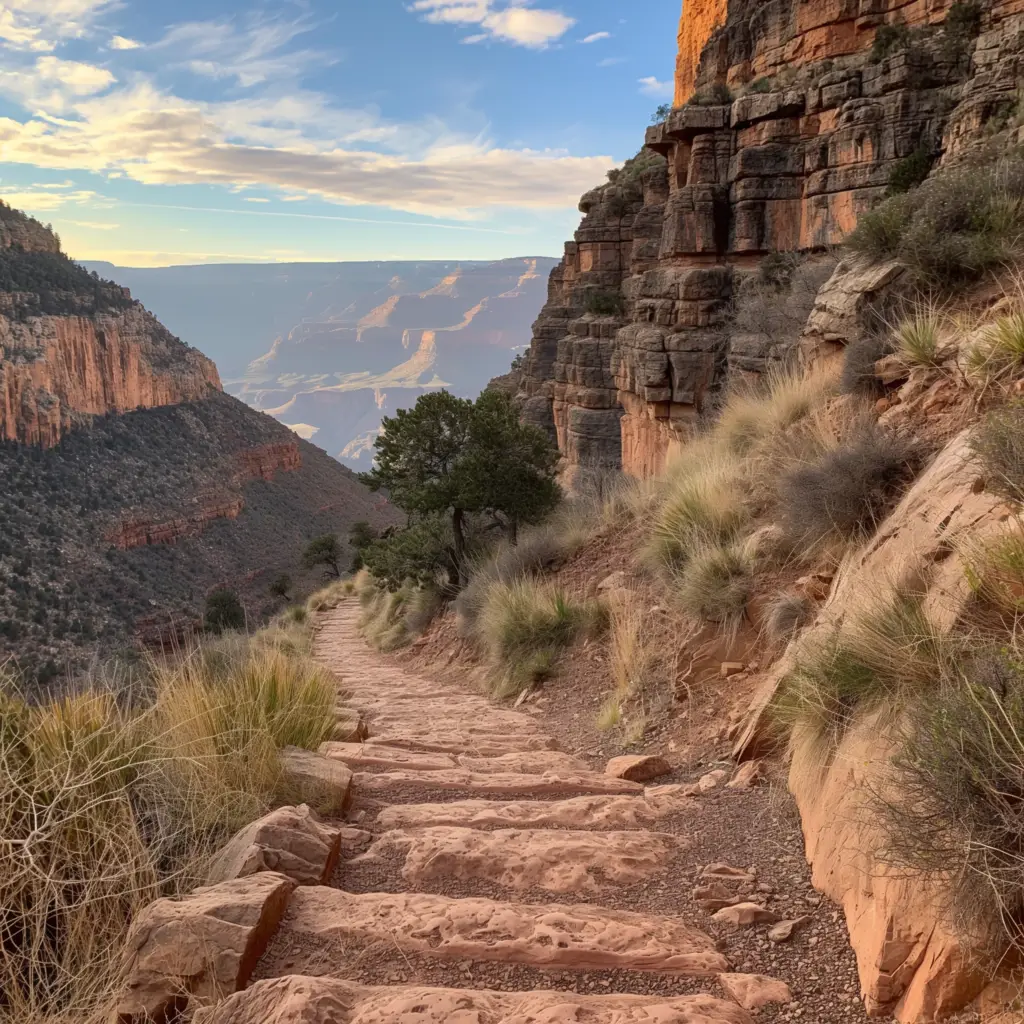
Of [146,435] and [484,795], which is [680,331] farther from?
[146,435]

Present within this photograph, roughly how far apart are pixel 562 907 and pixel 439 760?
2.31 metres

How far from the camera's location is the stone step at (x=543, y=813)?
12.5ft

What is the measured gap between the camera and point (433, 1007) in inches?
85.2

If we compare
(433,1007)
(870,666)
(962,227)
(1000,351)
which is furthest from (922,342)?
(433,1007)

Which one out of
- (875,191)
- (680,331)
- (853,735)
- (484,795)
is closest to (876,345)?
(853,735)

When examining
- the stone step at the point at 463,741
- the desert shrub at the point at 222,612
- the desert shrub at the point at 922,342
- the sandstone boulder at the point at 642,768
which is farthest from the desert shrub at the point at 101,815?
the desert shrub at the point at 222,612

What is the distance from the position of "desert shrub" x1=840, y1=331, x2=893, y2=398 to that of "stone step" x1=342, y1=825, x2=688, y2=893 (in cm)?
473

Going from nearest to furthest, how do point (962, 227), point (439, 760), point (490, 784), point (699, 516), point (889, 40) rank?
point (490, 784) → point (439, 760) → point (962, 227) → point (699, 516) → point (889, 40)

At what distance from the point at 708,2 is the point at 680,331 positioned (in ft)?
95.1

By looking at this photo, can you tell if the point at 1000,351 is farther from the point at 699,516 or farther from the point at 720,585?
the point at 699,516

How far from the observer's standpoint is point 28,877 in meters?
2.63

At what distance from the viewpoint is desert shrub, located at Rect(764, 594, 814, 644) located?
5.17 meters

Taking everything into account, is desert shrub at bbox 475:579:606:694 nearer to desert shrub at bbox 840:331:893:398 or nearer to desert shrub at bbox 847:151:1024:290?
desert shrub at bbox 840:331:893:398

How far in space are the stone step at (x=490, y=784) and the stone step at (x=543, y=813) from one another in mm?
225
